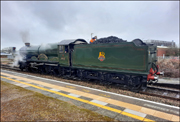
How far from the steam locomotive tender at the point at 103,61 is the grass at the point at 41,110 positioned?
13.6 feet

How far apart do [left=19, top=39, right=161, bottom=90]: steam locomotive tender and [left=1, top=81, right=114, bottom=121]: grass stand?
4160 millimetres

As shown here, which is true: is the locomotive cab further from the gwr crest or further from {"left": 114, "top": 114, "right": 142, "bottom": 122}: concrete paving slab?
{"left": 114, "top": 114, "right": 142, "bottom": 122}: concrete paving slab

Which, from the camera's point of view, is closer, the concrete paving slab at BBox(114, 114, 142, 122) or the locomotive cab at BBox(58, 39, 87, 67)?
the concrete paving slab at BBox(114, 114, 142, 122)

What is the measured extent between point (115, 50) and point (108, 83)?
2.33 meters

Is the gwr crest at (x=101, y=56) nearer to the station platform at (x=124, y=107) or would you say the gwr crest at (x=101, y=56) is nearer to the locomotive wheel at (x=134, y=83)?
the locomotive wheel at (x=134, y=83)

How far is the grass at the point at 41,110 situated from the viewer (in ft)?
13.1

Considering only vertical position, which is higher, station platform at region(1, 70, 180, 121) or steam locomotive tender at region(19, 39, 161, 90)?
steam locomotive tender at region(19, 39, 161, 90)

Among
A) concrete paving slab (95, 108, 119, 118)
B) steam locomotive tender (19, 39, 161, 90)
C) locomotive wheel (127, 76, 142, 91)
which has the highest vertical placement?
steam locomotive tender (19, 39, 161, 90)

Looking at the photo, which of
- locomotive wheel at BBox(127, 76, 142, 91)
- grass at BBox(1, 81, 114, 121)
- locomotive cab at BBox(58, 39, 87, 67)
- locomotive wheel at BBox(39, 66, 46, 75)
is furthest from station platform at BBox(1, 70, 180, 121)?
locomotive wheel at BBox(39, 66, 46, 75)

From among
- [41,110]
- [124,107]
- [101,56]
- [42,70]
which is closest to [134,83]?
[101,56]

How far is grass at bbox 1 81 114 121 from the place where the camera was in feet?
13.1

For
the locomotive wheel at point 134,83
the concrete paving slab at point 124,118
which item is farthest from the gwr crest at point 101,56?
the concrete paving slab at point 124,118

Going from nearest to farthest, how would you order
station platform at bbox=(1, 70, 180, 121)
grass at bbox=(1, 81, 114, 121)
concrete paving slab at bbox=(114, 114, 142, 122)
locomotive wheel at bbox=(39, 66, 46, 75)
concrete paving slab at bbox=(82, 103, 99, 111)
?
1. concrete paving slab at bbox=(114, 114, 142, 122)
2. grass at bbox=(1, 81, 114, 121)
3. station platform at bbox=(1, 70, 180, 121)
4. concrete paving slab at bbox=(82, 103, 99, 111)
5. locomotive wheel at bbox=(39, 66, 46, 75)

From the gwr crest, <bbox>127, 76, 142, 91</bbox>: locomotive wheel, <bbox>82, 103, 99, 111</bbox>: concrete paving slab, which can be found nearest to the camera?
<bbox>82, 103, 99, 111</bbox>: concrete paving slab
